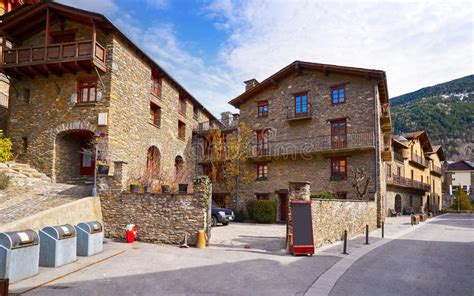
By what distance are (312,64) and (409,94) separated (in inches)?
3971

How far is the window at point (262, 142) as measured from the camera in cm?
2315

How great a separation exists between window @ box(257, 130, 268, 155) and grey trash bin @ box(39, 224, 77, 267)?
16.2 metres

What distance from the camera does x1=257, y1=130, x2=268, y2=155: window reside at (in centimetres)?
2315

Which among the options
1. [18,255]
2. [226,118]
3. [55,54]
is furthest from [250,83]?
[18,255]

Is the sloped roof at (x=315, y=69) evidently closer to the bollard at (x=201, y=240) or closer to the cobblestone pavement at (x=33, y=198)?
the cobblestone pavement at (x=33, y=198)

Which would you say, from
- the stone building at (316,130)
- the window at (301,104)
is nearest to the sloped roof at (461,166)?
the stone building at (316,130)

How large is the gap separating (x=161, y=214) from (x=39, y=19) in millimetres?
13136

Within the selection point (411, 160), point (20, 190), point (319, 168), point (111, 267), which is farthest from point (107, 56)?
point (411, 160)

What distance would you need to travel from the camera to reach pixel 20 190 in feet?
43.8

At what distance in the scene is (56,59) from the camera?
52.5 feet

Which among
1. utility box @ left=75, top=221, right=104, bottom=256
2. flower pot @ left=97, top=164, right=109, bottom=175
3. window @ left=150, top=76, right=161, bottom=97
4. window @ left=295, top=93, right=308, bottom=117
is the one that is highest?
window @ left=150, top=76, right=161, bottom=97

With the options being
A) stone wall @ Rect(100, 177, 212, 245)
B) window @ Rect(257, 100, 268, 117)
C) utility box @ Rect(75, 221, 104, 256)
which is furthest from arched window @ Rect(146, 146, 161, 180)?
utility box @ Rect(75, 221, 104, 256)

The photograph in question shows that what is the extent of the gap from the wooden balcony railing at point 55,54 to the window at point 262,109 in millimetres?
11214

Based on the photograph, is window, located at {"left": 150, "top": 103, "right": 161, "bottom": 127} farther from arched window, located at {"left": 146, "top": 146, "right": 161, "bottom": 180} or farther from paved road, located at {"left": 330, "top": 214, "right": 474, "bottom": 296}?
paved road, located at {"left": 330, "top": 214, "right": 474, "bottom": 296}
